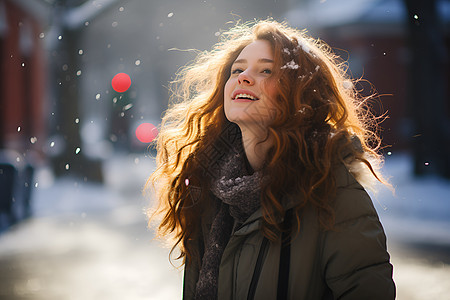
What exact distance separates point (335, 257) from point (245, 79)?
803 millimetres

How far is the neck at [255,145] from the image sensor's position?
1752mm

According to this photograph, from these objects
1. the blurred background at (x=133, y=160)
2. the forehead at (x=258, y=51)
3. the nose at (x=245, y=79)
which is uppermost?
the blurred background at (x=133, y=160)

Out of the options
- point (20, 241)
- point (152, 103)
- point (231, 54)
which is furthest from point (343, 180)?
point (152, 103)

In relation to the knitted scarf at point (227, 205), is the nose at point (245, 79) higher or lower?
higher

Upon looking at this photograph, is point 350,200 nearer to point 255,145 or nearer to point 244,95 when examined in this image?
point 255,145

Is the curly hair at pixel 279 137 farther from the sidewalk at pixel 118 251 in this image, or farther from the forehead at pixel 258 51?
the sidewalk at pixel 118 251

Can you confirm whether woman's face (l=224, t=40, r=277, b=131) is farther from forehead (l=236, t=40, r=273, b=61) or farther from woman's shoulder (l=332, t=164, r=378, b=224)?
woman's shoulder (l=332, t=164, r=378, b=224)

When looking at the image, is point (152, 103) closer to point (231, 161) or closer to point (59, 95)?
point (59, 95)

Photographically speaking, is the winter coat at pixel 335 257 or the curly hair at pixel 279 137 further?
the curly hair at pixel 279 137

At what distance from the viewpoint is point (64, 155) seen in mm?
11344

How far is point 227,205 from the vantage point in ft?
5.98

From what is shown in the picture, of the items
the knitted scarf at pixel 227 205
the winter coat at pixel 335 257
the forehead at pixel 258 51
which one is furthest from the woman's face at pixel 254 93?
the winter coat at pixel 335 257

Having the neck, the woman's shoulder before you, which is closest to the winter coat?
the woman's shoulder

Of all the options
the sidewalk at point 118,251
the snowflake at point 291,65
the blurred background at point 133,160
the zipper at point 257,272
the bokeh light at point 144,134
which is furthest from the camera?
the bokeh light at point 144,134
